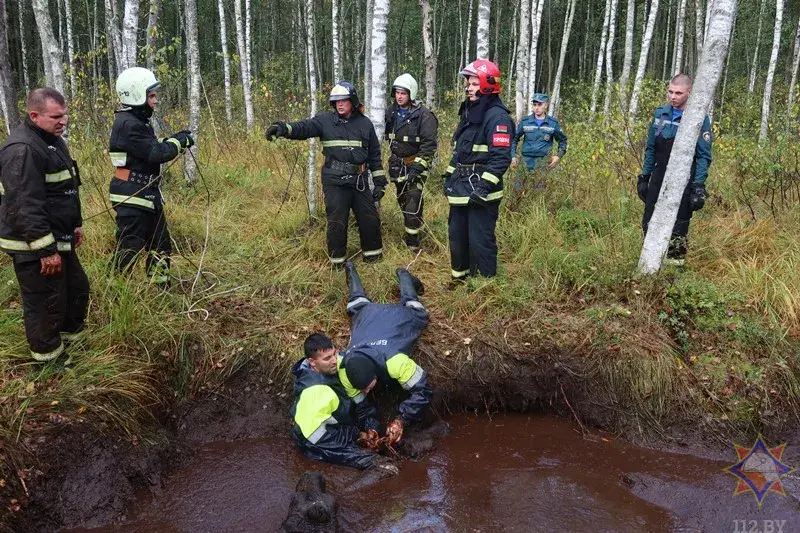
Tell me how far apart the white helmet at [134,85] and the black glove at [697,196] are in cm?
476

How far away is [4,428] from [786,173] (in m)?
7.94

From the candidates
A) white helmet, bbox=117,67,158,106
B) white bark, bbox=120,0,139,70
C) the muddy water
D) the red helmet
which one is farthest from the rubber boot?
white bark, bbox=120,0,139,70

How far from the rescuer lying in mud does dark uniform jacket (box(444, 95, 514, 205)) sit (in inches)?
53.8

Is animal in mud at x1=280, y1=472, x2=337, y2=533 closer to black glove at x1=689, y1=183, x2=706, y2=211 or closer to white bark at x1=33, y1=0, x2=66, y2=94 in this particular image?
black glove at x1=689, y1=183, x2=706, y2=211

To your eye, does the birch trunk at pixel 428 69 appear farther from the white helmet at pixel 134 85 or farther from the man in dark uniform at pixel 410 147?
the white helmet at pixel 134 85

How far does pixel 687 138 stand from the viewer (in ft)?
13.8

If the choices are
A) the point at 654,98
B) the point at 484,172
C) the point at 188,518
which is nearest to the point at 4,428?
the point at 188,518

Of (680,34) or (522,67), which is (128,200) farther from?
(680,34)

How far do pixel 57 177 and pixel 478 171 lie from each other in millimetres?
3311

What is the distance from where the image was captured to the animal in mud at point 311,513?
306 centimetres

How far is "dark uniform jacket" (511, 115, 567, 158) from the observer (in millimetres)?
7145

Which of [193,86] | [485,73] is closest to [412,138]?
[485,73]

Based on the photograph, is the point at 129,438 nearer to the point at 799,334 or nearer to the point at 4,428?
the point at 4,428

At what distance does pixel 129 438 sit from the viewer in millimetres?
3607
